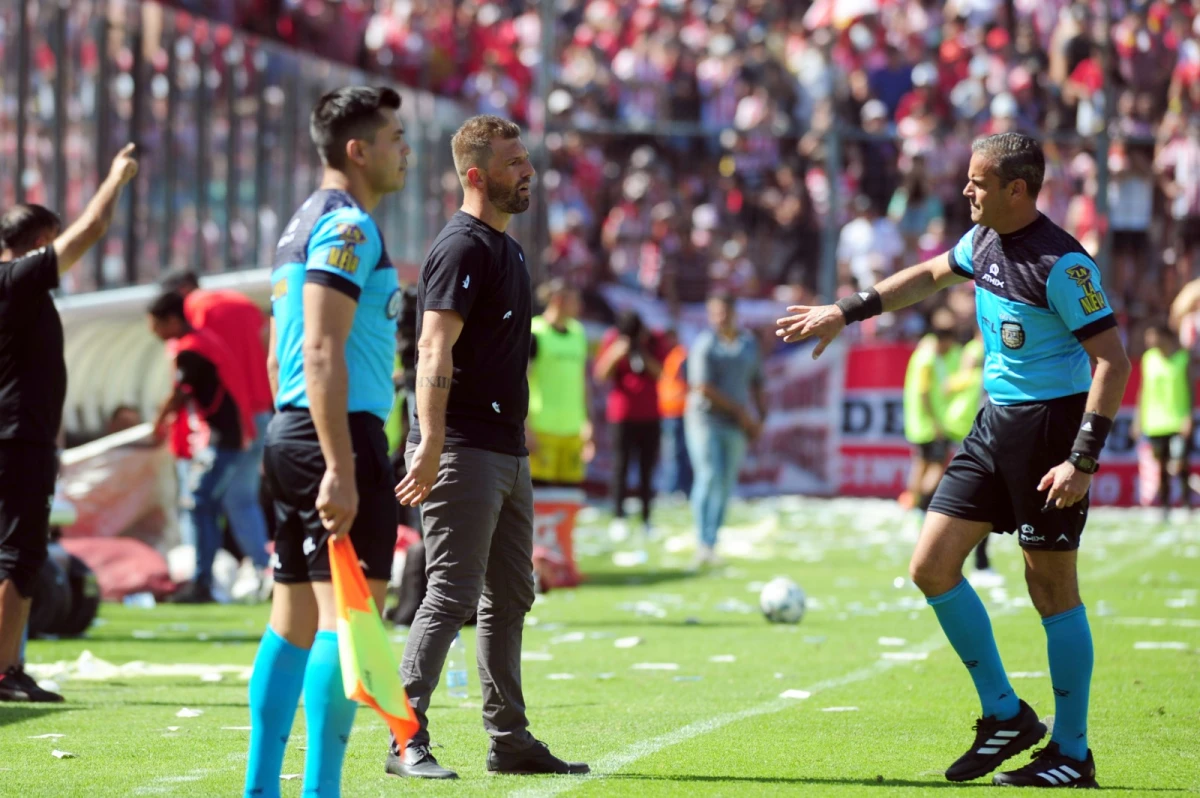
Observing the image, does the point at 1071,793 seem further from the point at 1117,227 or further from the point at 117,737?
the point at 1117,227

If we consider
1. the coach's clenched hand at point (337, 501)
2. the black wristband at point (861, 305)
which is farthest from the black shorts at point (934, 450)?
the coach's clenched hand at point (337, 501)

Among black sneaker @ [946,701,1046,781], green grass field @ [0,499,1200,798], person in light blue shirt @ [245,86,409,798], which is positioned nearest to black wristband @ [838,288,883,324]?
black sneaker @ [946,701,1046,781]

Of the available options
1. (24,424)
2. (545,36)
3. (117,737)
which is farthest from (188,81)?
(117,737)

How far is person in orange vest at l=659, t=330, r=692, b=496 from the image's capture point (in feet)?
71.8

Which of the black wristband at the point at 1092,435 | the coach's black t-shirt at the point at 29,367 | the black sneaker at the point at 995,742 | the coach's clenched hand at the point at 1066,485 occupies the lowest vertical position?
the black sneaker at the point at 995,742

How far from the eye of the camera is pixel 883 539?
18219mm

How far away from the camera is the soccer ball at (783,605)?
1115 centimetres

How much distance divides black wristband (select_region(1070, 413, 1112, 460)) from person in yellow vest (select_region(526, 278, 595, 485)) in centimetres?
803

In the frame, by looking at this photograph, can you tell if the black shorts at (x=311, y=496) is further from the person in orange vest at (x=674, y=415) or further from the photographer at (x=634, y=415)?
the person in orange vest at (x=674, y=415)

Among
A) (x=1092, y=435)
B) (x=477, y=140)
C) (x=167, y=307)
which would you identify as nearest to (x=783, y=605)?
(x=167, y=307)

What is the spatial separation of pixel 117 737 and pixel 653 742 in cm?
204

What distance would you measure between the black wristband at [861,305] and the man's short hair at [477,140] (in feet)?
4.45

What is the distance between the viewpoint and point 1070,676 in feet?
20.3

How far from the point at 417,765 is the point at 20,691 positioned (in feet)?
9.37
